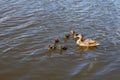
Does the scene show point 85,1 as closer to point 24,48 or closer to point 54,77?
point 24,48

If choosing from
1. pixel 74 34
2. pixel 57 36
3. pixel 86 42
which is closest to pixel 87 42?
pixel 86 42

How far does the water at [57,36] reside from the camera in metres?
8.90

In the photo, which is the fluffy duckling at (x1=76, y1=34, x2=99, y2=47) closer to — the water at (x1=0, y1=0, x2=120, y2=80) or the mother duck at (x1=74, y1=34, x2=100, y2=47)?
the mother duck at (x1=74, y1=34, x2=100, y2=47)

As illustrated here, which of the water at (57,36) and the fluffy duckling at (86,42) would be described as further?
the fluffy duckling at (86,42)

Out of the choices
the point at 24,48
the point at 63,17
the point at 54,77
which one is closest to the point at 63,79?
the point at 54,77

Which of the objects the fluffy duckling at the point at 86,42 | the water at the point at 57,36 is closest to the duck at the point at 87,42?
the fluffy duckling at the point at 86,42

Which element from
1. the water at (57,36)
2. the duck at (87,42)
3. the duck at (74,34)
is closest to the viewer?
the water at (57,36)

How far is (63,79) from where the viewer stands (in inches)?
335

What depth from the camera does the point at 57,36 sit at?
11250mm

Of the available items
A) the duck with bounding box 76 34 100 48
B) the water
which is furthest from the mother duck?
the water

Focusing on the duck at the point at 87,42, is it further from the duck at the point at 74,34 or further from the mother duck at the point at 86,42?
the duck at the point at 74,34

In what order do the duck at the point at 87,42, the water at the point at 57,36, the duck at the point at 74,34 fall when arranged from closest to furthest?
the water at the point at 57,36, the duck at the point at 87,42, the duck at the point at 74,34

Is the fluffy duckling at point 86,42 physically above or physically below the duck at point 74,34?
below

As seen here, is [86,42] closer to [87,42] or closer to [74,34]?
[87,42]
